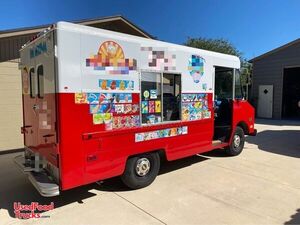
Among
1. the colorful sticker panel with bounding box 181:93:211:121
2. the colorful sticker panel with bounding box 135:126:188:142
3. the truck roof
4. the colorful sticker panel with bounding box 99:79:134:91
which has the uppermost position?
the truck roof

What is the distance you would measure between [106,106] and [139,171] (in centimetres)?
146

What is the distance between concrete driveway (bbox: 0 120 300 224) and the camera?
151 inches

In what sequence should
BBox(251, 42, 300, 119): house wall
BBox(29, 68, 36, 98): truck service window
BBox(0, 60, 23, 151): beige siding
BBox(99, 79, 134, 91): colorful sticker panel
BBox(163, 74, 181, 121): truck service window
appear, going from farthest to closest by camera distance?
BBox(251, 42, 300, 119): house wall → BBox(0, 60, 23, 151): beige siding → BBox(163, 74, 181, 121): truck service window → BBox(29, 68, 36, 98): truck service window → BBox(99, 79, 134, 91): colorful sticker panel

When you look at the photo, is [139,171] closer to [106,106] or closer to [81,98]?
[106,106]

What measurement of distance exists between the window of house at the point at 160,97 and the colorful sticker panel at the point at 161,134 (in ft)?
0.68

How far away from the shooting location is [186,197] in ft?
14.8

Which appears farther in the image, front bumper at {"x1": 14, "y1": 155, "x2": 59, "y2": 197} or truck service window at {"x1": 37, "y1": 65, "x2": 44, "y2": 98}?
truck service window at {"x1": 37, "y1": 65, "x2": 44, "y2": 98}

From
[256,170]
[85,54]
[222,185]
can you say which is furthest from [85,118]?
[256,170]

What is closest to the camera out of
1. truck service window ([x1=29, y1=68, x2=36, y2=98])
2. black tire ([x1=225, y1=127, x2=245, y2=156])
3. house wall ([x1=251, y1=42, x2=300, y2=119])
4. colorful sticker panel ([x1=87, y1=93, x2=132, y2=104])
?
colorful sticker panel ([x1=87, y1=93, x2=132, y2=104])

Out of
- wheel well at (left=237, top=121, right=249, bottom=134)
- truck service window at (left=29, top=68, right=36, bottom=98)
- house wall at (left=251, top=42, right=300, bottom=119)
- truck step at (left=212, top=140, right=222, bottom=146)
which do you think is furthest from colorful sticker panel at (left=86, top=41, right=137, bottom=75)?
house wall at (left=251, top=42, right=300, bottom=119)

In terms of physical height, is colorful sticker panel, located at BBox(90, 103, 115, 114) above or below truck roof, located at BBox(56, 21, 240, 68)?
below

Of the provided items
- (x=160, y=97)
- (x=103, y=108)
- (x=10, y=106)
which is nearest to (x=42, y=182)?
(x=103, y=108)

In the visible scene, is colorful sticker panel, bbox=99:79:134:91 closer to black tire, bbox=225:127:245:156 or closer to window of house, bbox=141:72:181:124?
window of house, bbox=141:72:181:124

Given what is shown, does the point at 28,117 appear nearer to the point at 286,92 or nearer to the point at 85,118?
the point at 85,118
